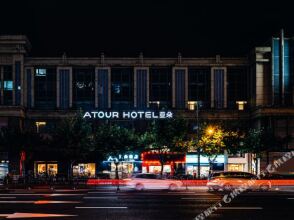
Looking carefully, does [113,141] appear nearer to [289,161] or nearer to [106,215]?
[289,161]

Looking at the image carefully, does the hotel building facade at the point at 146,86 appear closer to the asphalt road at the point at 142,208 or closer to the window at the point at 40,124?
the window at the point at 40,124

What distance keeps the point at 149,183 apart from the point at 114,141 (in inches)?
1149

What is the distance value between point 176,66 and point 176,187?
39270 millimetres

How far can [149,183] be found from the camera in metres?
46.7

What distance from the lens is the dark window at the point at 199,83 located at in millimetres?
84500

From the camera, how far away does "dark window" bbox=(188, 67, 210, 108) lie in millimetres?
84500

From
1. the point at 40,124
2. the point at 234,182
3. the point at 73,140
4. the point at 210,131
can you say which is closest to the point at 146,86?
the point at 40,124

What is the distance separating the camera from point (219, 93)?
277ft

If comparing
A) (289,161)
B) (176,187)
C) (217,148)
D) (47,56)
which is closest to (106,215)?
(176,187)

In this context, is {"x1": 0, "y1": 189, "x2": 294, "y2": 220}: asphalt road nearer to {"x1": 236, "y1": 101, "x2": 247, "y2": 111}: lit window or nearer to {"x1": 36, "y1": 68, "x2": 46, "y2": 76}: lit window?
{"x1": 236, "y1": 101, "x2": 247, "y2": 111}: lit window

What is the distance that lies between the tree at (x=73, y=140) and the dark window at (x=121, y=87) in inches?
410

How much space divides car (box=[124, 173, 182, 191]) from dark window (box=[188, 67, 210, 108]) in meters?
38.3

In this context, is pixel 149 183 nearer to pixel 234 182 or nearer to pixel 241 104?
pixel 234 182

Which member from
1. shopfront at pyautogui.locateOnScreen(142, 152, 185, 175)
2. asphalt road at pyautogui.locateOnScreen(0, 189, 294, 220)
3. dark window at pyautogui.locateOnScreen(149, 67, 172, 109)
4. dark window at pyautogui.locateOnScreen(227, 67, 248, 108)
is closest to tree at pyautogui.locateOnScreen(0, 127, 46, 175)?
shopfront at pyautogui.locateOnScreen(142, 152, 185, 175)
